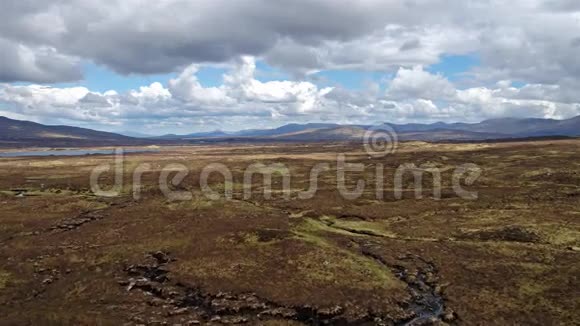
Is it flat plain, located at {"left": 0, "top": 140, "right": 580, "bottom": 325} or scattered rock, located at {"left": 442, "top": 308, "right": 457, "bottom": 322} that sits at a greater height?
flat plain, located at {"left": 0, "top": 140, "right": 580, "bottom": 325}

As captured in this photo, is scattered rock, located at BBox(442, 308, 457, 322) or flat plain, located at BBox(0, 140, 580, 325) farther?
flat plain, located at BBox(0, 140, 580, 325)

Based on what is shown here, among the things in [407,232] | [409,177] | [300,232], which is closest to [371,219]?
[407,232]

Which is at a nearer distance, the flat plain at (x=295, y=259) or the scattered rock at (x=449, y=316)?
the scattered rock at (x=449, y=316)

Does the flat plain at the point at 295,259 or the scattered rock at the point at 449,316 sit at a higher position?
the flat plain at the point at 295,259

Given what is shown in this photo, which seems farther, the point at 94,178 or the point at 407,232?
the point at 94,178

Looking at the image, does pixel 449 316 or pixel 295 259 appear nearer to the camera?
pixel 449 316

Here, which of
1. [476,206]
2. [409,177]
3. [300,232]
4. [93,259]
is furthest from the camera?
[409,177]

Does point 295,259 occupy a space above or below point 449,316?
above

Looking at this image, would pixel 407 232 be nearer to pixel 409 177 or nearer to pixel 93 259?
pixel 93 259
